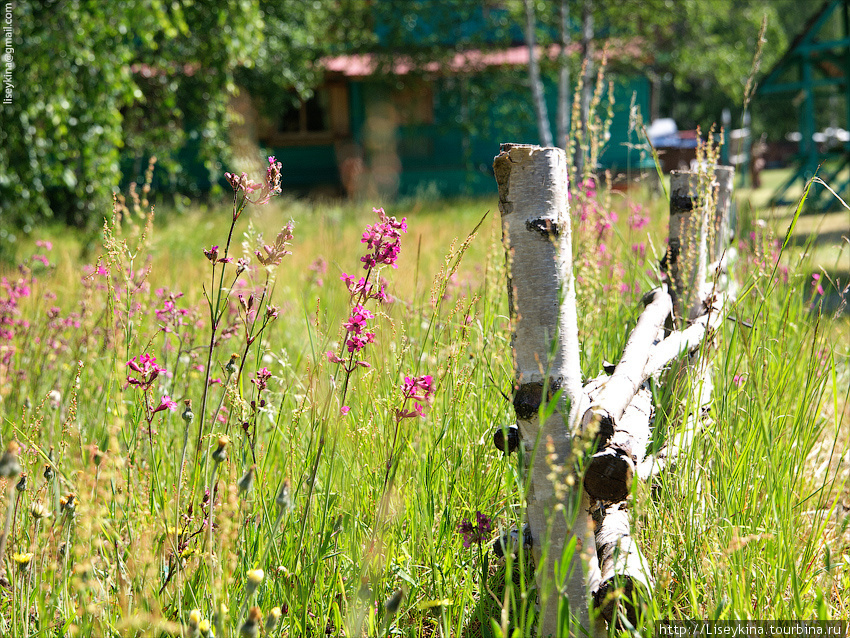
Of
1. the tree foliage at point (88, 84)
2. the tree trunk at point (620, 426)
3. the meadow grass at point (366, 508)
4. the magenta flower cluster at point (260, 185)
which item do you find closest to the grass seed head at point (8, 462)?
the meadow grass at point (366, 508)

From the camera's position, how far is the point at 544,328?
1.36 metres

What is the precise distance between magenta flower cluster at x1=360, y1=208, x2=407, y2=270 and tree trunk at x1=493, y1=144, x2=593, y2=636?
23 centimetres

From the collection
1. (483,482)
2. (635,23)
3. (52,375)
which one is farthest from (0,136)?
(635,23)

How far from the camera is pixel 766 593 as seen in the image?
1.48 m

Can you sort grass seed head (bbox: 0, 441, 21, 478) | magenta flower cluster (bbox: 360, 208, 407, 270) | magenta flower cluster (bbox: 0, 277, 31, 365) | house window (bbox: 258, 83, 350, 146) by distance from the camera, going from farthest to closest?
house window (bbox: 258, 83, 350, 146), magenta flower cluster (bbox: 0, 277, 31, 365), magenta flower cluster (bbox: 360, 208, 407, 270), grass seed head (bbox: 0, 441, 21, 478)

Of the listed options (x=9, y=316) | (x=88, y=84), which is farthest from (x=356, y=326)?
(x=88, y=84)

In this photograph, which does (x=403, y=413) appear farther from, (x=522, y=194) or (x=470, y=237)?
(x=522, y=194)

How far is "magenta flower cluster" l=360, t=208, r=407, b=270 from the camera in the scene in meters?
1.39

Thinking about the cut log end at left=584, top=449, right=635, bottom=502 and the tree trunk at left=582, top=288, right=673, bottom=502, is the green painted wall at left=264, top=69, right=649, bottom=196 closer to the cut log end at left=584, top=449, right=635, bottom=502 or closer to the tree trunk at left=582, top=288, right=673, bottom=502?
the tree trunk at left=582, top=288, right=673, bottom=502

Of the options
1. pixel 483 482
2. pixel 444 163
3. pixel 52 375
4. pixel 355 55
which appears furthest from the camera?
pixel 444 163

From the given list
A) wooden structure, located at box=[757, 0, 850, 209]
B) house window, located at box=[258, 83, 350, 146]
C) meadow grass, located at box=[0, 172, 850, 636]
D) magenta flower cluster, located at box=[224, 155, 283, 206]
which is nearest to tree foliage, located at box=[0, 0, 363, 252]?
meadow grass, located at box=[0, 172, 850, 636]

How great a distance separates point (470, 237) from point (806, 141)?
11.5m

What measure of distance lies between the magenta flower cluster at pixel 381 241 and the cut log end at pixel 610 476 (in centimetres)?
59

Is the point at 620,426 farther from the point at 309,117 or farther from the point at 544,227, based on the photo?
the point at 309,117
